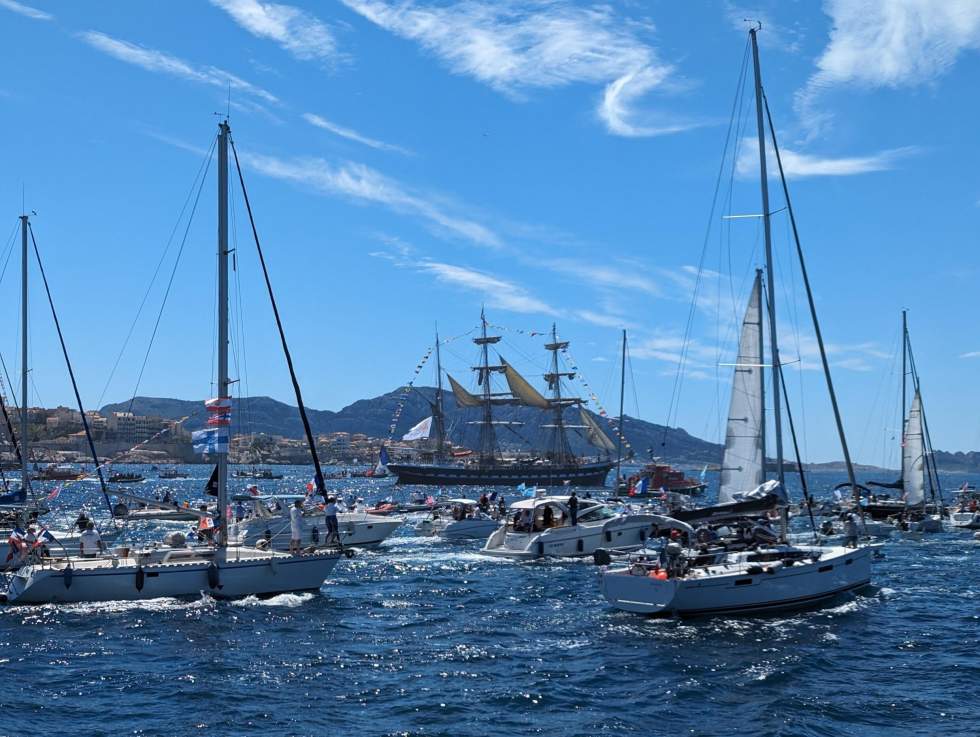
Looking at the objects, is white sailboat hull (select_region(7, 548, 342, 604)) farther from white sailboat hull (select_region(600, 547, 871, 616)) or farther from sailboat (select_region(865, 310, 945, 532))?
sailboat (select_region(865, 310, 945, 532))

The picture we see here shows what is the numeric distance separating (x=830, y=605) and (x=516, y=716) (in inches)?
528

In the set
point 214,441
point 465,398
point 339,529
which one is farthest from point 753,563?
point 465,398

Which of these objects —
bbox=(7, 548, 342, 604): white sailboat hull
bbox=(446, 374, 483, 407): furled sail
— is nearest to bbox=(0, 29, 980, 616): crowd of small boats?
bbox=(7, 548, 342, 604): white sailboat hull

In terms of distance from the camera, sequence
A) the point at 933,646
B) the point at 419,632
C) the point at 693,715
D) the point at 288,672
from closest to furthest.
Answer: the point at 693,715 < the point at 288,672 < the point at 933,646 < the point at 419,632

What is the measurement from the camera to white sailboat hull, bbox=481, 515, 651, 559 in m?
39.8

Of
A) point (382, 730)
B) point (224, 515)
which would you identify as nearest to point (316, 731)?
point (382, 730)

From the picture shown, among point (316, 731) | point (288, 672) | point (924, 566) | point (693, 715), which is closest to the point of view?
point (316, 731)

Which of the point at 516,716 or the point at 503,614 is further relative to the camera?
the point at 503,614

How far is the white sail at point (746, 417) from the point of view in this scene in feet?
115

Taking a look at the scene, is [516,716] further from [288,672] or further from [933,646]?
[933,646]

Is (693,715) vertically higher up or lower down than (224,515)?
lower down

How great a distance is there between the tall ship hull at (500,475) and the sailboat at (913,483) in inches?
3288

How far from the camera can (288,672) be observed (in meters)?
20.5

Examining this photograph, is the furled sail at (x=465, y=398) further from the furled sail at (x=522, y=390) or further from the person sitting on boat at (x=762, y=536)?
the person sitting on boat at (x=762, y=536)
